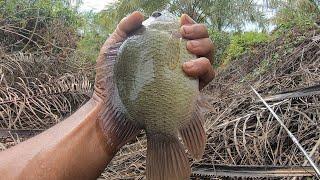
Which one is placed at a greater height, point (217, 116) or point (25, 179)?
point (25, 179)

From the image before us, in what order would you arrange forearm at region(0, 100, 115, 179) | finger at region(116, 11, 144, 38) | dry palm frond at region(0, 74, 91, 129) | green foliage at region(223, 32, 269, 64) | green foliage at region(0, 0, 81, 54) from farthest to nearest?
1. green foliage at region(223, 32, 269, 64)
2. green foliage at region(0, 0, 81, 54)
3. dry palm frond at region(0, 74, 91, 129)
4. forearm at region(0, 100, 115, 179)
5. finger at region(116, 11, 144, 38)

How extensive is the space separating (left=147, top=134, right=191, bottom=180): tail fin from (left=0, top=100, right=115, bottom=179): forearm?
0.55 metres

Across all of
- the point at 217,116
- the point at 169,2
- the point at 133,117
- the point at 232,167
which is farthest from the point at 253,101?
the point at 169,2

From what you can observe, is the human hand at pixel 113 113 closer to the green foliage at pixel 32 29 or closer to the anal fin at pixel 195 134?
the anal fin at pixel 195 134

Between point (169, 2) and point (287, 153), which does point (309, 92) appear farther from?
point (169, 2)

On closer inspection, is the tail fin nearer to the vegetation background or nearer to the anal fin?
the anal fin

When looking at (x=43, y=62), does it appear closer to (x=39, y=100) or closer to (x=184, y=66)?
(x=39, y=100)

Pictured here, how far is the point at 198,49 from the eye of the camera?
5.25ft

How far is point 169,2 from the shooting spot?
17906 mm

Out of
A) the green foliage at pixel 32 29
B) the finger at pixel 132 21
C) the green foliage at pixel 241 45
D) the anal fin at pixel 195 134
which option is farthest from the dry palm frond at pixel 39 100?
the green foliage at pixel 241 45

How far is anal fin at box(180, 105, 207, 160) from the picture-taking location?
151 centimetres

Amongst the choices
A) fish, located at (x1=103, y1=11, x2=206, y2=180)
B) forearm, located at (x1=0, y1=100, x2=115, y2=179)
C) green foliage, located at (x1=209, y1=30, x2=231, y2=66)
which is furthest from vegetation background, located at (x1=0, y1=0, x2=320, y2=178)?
green foliage, located at (x1=209, y1=30, x2=231, y2=66)

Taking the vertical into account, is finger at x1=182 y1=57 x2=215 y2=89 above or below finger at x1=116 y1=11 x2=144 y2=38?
below

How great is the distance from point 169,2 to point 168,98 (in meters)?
16.7
